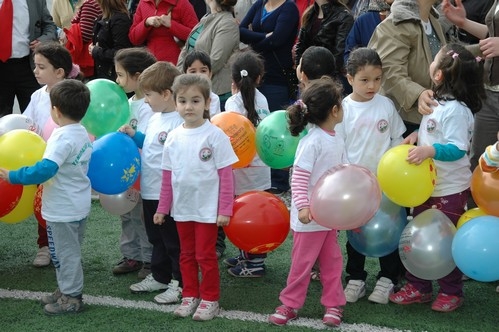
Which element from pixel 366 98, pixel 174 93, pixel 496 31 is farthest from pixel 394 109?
pixel 174 93

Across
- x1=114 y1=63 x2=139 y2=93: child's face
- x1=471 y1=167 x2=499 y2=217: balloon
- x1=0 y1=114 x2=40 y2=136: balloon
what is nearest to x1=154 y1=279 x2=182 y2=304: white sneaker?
x1=114 y1=63 x2=139 y2=93: child's face

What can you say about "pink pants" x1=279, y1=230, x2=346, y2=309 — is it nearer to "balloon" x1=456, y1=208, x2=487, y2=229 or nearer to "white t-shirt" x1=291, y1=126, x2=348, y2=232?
"white t-shirt" x1=291, y1=126, x2=348, y2=232

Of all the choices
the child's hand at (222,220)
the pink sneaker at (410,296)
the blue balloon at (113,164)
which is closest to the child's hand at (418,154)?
the pink sneaker at (410,296)

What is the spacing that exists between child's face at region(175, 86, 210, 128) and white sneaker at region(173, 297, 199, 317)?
109cm

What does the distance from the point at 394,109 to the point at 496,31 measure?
1008 millimetres

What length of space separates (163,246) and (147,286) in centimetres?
30

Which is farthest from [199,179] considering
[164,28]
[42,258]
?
[164,28]

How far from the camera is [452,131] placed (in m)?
4.77

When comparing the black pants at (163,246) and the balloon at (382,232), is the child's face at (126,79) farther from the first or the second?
the balloon at (382,232)

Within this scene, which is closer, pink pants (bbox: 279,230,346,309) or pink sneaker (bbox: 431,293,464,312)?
pink pants (bbox: 279,230,346,309)

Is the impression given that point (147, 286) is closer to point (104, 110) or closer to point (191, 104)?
point (104, 110)

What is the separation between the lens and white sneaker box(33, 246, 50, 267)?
598cm

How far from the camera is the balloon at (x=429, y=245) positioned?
15.5ft

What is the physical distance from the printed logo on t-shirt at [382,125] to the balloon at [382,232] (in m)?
0.41
